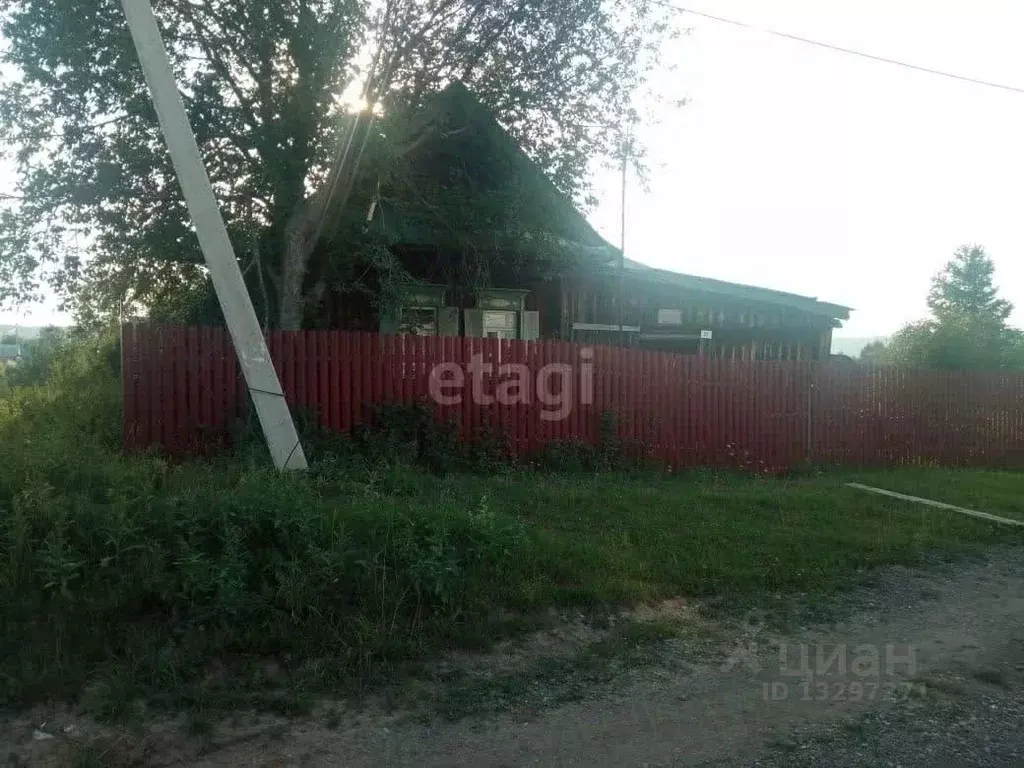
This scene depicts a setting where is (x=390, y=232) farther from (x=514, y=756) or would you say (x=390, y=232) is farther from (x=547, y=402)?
(x=514, y=756)

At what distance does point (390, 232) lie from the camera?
12469 mm

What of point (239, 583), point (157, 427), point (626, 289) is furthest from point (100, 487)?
point (626, 289)

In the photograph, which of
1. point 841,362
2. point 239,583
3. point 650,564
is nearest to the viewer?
point 239,583

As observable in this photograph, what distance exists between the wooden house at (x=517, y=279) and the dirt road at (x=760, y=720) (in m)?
7.99

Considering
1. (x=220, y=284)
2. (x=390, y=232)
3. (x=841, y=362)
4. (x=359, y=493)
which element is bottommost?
(x=359, y=493)

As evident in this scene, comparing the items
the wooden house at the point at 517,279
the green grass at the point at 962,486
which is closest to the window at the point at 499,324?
the wooden house at the point at 517,279

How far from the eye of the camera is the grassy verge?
15.0 ft

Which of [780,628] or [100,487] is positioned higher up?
[100,487]

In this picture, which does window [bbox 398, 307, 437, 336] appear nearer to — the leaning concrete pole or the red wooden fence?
the red wooden fence

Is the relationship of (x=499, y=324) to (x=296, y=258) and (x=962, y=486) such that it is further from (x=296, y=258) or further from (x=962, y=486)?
(x=962, y=486)

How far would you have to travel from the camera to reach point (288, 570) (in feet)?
17.2

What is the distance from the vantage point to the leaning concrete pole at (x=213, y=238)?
8.02 metres

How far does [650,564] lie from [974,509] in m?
5.70

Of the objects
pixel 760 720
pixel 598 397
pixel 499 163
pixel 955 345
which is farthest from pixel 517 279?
pixel 955 345
